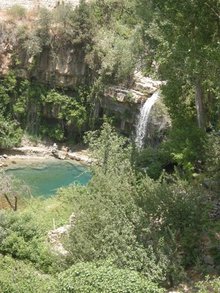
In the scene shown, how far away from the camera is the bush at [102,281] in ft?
27.9

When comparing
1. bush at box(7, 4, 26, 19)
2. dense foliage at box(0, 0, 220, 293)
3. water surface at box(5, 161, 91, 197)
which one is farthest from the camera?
bush at box(7, 4, 26, 19)

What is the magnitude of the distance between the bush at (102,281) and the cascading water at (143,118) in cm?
1451

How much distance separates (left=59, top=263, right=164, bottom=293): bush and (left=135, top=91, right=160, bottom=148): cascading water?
1451 cm

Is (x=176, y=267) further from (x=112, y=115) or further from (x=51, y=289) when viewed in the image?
(x=112, y=115)

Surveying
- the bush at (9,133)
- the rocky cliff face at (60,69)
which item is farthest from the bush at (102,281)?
the bush at (9,133)

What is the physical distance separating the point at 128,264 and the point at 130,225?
37.4 inches

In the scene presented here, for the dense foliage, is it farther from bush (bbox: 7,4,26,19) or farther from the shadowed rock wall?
the shadowed rock wall

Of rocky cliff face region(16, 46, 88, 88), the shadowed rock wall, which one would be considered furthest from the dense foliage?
the shadowed rock wall

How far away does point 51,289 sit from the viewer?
367 inches

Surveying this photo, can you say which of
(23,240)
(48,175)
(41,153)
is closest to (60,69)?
(41,153)

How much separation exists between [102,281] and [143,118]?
15.5m

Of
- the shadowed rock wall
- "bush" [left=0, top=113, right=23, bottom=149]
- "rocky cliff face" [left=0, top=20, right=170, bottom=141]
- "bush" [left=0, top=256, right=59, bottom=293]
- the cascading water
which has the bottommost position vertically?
"bush" [left=0, top=256, right=59, bottom=293]

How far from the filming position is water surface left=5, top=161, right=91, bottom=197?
73.1ft

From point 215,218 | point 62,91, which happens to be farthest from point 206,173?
point 62,91
